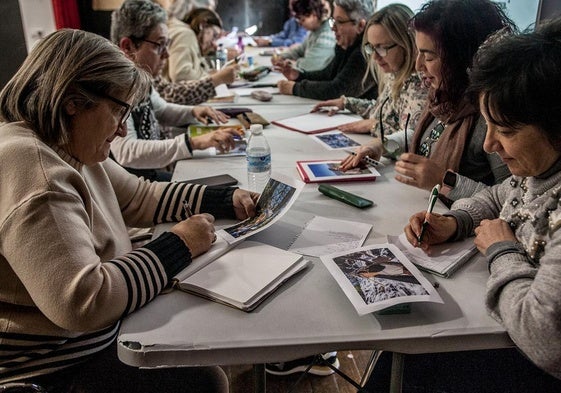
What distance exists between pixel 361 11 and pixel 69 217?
2.34 metres

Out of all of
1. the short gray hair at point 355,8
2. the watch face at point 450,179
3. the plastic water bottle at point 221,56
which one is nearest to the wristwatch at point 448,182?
the watch face at point 450,179

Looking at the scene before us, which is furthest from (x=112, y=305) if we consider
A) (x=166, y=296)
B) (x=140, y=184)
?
(x=140, y=184)

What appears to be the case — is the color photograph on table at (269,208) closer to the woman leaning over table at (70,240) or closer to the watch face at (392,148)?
the woman leaning over table at (70,240)

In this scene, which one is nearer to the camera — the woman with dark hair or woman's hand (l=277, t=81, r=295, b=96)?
woman's hand (l=277, t=81, r=295, b=96)

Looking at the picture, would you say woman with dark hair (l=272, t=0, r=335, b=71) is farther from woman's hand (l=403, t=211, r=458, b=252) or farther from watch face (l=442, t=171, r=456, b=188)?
woman's hand (l=403, t=211, r=458, b=252)

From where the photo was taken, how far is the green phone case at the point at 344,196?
1436 millimetres

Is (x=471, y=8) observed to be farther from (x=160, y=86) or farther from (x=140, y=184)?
(x=160, y=86)

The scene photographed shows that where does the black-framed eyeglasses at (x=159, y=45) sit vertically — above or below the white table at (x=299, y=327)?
above

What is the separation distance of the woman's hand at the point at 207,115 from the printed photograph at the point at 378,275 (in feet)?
4.77

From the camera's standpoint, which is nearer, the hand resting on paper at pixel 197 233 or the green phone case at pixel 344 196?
the hand resting on paper at pixel 197 233

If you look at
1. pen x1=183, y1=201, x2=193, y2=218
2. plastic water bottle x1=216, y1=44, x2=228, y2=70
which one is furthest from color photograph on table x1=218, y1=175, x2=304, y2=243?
plastic water bottle x1=216, y1=44, x2=228, y2=70

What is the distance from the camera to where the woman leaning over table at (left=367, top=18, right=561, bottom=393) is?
84 centimetres

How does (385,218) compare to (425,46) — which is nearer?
(385,218)

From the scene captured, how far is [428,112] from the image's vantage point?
1.80 metres
